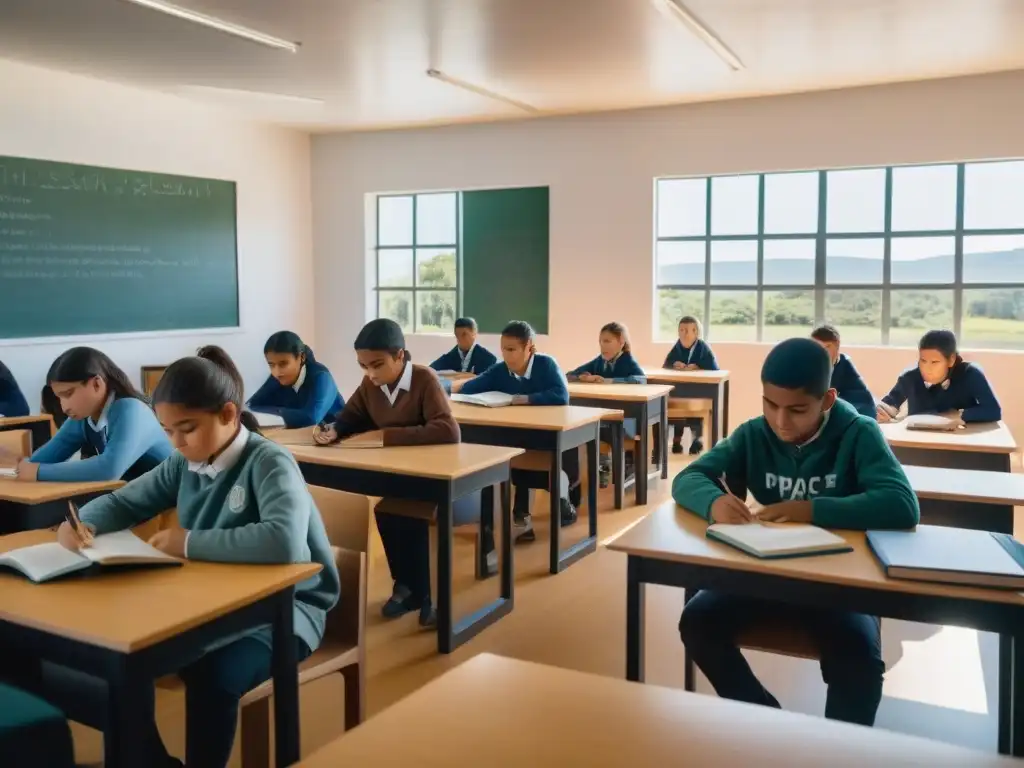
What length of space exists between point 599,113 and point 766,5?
3318mm

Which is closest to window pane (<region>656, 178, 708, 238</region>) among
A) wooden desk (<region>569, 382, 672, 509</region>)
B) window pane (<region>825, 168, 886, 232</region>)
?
window pane (<region>825, 168, 886, 232</region>)

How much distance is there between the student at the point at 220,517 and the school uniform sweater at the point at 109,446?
32.0 inches

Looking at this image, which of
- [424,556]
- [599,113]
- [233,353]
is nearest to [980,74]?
[599,113]

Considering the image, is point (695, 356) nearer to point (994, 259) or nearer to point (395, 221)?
point (994, 259)

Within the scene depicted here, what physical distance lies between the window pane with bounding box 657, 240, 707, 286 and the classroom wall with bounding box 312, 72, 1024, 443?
0.19 m

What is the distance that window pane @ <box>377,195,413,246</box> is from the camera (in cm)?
976

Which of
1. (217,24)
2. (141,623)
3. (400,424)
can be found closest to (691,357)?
(400,424)

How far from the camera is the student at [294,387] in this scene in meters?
4.59

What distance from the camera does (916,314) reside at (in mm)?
7539

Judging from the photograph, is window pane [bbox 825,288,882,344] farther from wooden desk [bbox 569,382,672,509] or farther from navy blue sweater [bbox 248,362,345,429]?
navy blue sweater [bbox 248,362,345,429]

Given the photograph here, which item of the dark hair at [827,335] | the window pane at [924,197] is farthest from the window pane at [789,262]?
the dark hair at [827,335]

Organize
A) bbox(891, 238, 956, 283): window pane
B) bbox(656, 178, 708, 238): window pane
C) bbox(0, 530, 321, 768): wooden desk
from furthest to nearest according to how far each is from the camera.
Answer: bbox(656, 178, 708, 238): window pane
bbox(891, 238, 956, 283): window pane
bbox(0, 530, 321, 768): wooden desk

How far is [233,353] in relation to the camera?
883cm

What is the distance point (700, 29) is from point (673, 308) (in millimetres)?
3190
